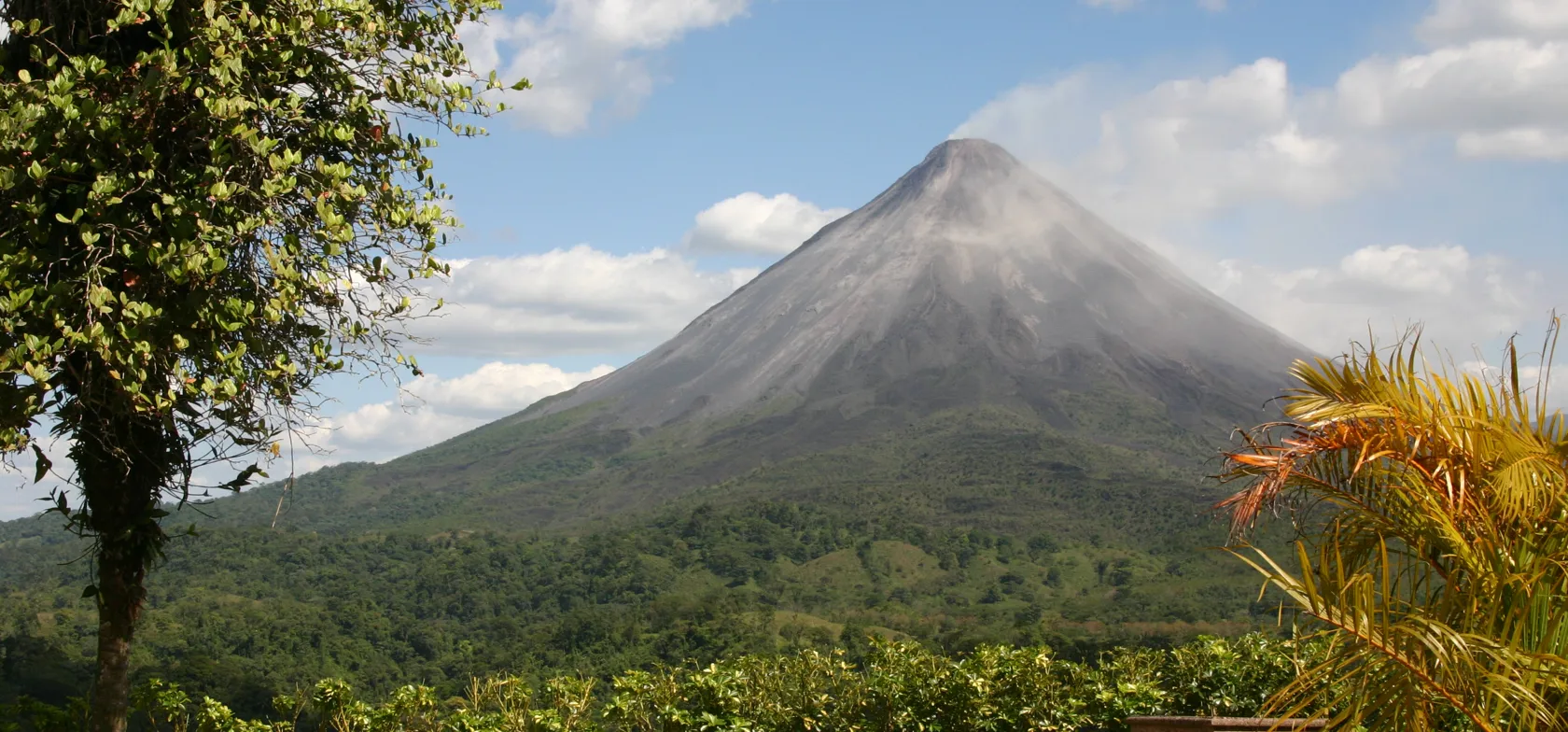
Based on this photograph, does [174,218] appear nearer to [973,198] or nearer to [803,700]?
[803,700]

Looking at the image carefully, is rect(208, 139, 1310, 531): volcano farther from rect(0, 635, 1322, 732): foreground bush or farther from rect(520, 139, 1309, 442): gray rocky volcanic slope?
rect(0, 635, 1322, 732): foreground bush

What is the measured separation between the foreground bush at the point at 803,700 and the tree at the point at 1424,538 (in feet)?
5.76

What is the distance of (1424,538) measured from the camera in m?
4.05

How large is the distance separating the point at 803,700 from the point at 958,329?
106 meters

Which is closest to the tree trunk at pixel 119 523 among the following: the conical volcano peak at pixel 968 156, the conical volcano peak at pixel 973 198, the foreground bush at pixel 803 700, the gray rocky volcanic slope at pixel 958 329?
the foreground bush at pixel 803 700

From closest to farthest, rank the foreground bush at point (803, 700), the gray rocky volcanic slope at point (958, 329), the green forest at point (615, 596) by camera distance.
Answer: the foreground bush at point (803, 700), the green forest at point (615, 596), the gray rocky volcanic slope at point (958, 329)

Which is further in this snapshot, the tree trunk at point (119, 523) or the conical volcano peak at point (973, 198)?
the conical volcano peak at point (973, 198)

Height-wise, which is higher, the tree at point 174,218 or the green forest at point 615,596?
the tree at point 174,218

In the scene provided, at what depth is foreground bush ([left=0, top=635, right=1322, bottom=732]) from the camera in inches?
232

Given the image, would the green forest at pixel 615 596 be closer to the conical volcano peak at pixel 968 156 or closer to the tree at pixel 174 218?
the tree at pixel 174 218

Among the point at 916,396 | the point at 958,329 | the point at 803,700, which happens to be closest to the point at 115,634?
the point at 803,700

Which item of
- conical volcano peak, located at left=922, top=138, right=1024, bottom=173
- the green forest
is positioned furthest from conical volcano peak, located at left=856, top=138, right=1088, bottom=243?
the green forest

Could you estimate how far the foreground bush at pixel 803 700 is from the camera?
5.88 meters

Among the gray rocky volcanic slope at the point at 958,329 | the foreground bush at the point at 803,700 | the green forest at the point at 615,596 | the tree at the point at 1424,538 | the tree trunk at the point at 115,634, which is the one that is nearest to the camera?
the tree at the point at 1424,538
